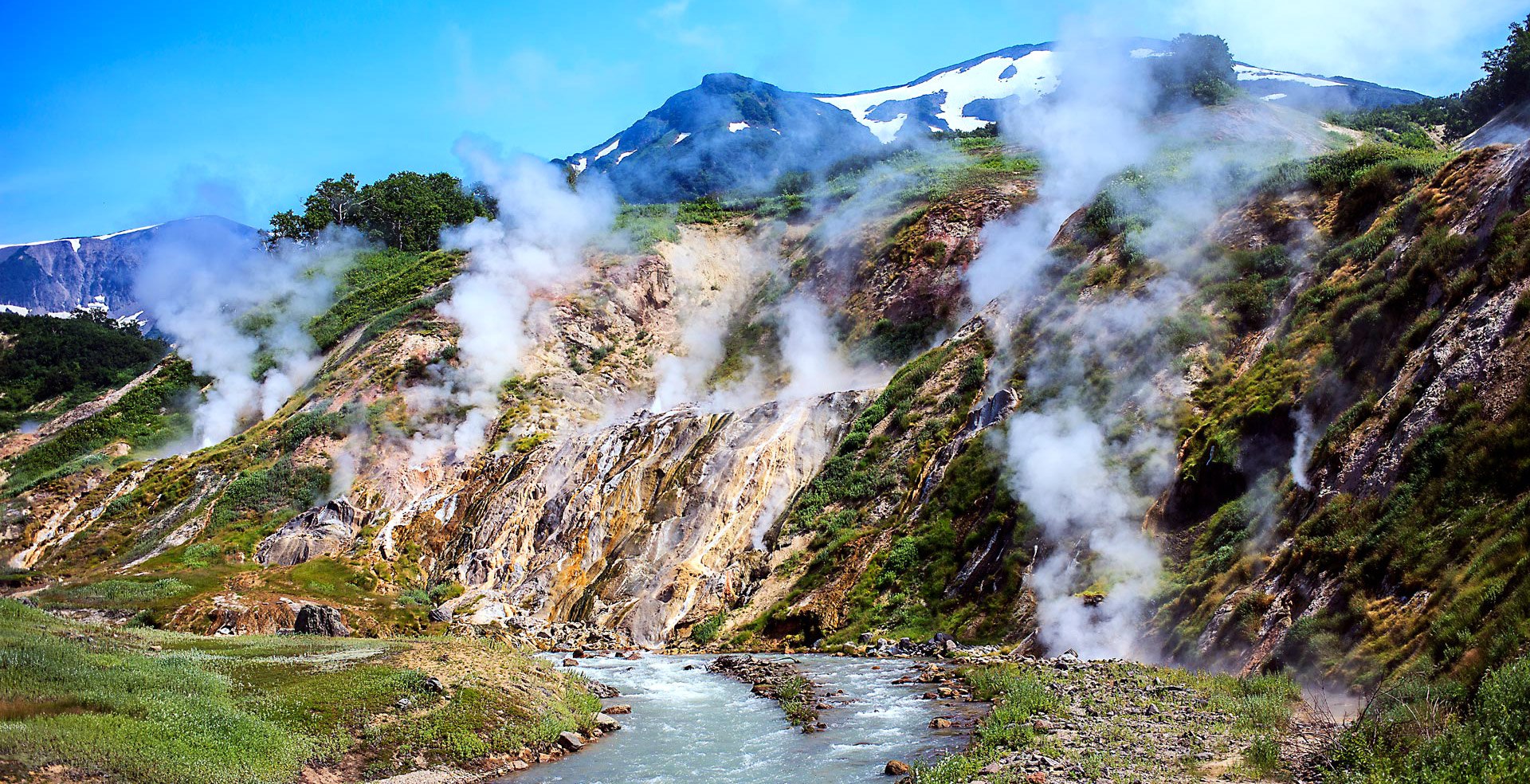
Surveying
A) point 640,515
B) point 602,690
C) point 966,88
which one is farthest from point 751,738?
point 966,88

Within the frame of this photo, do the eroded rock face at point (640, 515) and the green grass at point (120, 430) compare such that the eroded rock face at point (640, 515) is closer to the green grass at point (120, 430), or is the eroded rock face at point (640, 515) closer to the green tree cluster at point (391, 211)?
the green grass at point (120, 430)

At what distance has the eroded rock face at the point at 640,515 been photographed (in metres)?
30.2

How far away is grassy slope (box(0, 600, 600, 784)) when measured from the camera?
9641 millimetres

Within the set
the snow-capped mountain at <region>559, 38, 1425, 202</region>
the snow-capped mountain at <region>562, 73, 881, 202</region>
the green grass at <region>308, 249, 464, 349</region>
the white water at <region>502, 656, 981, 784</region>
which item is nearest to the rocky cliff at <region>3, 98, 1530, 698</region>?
the green grass at <region>308, 249, 464, 349</region>

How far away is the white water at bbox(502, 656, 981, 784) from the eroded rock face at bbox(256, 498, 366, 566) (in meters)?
21.8

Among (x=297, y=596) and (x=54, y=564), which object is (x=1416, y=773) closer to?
(x=297, y=596)

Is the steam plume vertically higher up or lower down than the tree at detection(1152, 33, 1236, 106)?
lower down

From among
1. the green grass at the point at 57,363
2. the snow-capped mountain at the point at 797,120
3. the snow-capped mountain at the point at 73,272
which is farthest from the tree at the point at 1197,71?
the snow-capped mountain at the point at 73,272

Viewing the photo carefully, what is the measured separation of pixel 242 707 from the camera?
12.1m

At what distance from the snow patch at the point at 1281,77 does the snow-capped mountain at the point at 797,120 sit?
130mm

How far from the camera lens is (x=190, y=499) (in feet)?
135

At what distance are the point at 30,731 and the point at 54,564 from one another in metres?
36.3

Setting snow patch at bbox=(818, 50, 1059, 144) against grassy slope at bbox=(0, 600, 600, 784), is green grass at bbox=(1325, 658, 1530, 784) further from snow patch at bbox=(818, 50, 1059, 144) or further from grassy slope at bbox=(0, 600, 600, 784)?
snow patch at bbox=(818, 50, 1059, 144)

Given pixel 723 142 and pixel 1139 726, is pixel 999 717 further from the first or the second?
pixel 723 142
